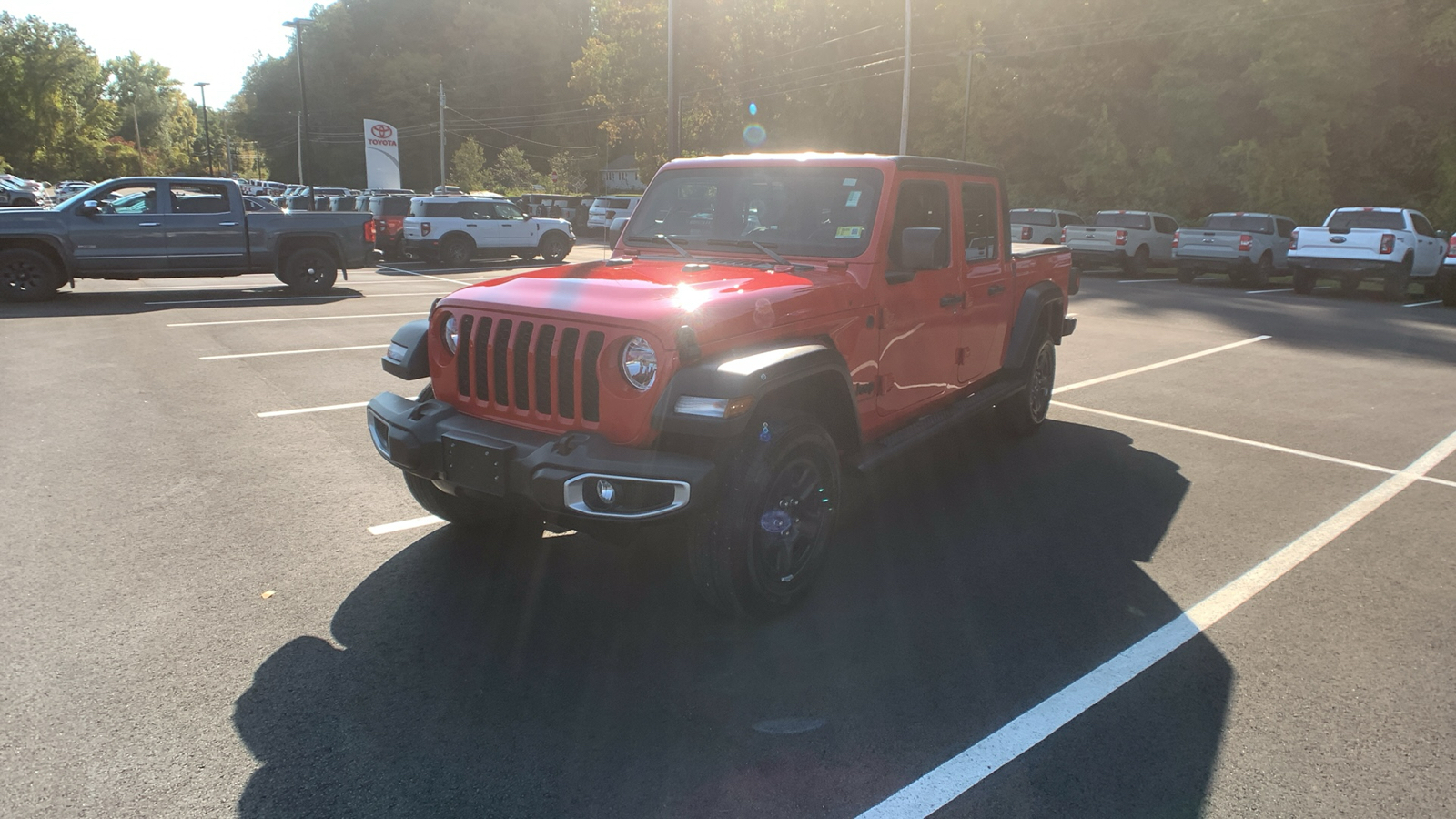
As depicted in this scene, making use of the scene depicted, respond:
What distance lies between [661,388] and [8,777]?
2361 mm

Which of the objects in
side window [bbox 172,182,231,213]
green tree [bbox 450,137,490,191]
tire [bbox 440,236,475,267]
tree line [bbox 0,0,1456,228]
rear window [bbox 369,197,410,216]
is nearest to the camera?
side window [bbox 172,182,231,213]

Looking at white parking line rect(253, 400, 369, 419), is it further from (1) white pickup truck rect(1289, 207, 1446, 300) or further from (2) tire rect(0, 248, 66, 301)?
(1) white pickup truck rect(1289, 207, 1446, 300)

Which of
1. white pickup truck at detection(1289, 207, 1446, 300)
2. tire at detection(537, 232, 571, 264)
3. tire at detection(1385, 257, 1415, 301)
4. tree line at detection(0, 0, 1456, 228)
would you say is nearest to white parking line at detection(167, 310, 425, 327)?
tire at detection(537, 232, 571, 264)

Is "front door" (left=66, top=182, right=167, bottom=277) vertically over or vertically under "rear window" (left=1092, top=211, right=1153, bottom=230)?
under

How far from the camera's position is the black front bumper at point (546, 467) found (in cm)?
337

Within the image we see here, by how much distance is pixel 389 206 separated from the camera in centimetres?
2436

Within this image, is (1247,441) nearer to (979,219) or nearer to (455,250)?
(979,219)

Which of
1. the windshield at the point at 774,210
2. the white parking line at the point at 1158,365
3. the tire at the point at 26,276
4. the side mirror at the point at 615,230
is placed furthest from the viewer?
the tire at the point at 26,276

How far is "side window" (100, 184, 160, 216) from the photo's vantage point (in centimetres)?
1397

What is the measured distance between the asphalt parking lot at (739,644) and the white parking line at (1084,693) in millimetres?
15

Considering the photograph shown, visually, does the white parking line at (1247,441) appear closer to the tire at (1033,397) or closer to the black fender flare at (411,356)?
the tire at (1033,397)

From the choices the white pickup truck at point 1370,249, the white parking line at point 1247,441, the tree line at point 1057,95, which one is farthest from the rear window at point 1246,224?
the white parking line at point 1247,441

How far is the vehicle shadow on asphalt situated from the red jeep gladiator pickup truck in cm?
38

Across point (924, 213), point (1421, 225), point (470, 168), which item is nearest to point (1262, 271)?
point (1421, 225)
